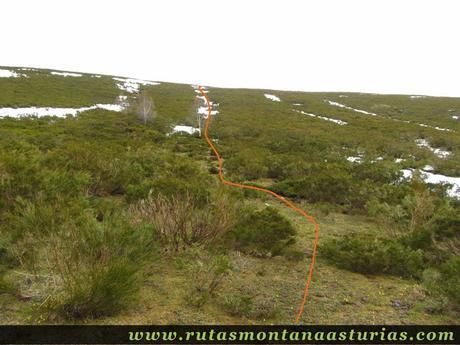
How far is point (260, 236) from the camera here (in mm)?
5746

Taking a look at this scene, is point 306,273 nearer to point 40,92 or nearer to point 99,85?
point 40,92

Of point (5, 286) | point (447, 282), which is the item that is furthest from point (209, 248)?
point (447, 282)

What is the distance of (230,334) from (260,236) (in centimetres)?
233

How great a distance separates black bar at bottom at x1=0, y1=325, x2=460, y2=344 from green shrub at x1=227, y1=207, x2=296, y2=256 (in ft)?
6.61

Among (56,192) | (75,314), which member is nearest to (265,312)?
(75,314)

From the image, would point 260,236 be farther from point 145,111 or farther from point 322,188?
point 145,111

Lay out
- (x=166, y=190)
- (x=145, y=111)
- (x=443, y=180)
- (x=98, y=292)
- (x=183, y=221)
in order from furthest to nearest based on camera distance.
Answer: (x=145, y=111), (x=443, y=180), (x=166, y=190), (x=183, y=221), (x=98, y=292)

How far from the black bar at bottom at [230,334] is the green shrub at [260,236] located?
6.61 feet

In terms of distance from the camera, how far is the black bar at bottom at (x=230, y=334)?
10.4 ft

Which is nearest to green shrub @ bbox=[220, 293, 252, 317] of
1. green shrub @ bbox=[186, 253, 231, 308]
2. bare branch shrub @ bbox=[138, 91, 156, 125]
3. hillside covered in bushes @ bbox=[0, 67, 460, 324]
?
hillside covered in bushes @ bbox=[0, 67, 460, 324]

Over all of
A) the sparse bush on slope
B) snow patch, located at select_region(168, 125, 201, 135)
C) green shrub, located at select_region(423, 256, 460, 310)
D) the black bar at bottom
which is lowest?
snow patch, located at select_region(168, 125, 201, 135)

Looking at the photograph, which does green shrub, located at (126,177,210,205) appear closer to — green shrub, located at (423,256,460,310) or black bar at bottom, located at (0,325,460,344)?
black bar at bottom, located at (0,325,460,344)

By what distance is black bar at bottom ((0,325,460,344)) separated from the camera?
318 cm

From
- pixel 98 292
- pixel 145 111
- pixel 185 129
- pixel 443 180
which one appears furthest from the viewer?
pixel 145 111
